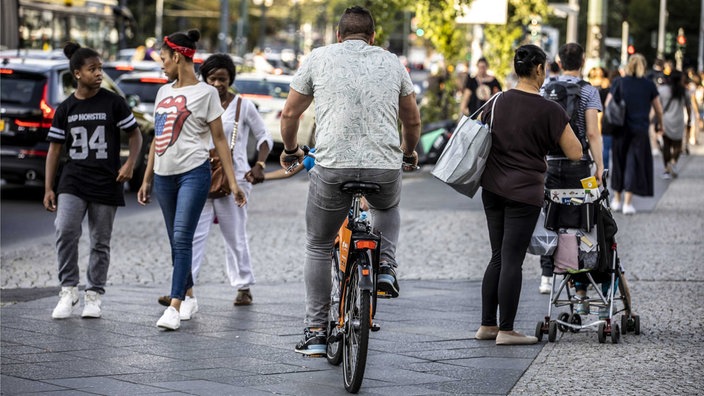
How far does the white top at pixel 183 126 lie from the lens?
8.22 m

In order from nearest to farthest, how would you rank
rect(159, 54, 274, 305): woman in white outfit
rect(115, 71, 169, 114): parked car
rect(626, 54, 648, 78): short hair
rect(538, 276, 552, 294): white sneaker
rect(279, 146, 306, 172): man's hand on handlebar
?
rect(279, 146, 306, 172): man's hand on handlebar
rect(159, 54, 274, 305): woman in white outfit
rect(538, 276, 552, 294): white sneaker
rect(626, 54, 648, 78): short hair
rect(115, 71, 169, 114): parked car

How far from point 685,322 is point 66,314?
3.77 meters

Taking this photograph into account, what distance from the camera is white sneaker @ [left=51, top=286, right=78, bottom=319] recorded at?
8.59 m

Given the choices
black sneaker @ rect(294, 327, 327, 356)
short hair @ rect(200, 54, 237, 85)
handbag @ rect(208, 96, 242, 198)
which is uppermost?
short hair @ rect(200, 54, 237, 85)

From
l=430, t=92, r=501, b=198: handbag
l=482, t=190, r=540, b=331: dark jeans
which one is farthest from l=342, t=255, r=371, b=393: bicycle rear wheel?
l=482, t=190, r=540, b=331: dark jeans

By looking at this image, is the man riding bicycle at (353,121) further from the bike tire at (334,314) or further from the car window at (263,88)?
the car window at (263,88)

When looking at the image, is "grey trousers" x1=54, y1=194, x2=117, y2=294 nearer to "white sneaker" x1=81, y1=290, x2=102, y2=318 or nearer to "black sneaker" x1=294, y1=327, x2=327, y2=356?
"white sneaker" x1=81, y1=290, x2=102, y2=318

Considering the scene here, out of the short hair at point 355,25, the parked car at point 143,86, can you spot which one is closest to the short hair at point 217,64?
the short hair at point 355,25

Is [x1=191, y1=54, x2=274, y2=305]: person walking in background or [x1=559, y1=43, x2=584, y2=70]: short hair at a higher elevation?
[x1=559, y1=43, x2=584, y2=70]: short hair

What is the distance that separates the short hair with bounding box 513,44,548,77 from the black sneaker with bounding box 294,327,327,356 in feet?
6.09

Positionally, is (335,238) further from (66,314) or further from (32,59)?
(32,59)

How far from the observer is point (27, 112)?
53.5 ft

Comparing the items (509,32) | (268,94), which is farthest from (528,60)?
(509,32)

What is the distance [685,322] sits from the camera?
335 inches
